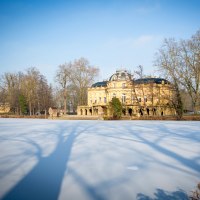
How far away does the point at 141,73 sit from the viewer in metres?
38.4

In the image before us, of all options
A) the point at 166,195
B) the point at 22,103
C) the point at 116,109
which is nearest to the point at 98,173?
the point at 166,195

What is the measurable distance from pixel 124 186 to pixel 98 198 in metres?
0.77

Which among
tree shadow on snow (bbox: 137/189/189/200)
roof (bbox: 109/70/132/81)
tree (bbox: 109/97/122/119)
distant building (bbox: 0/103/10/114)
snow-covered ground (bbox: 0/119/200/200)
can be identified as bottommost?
tree shadow on snow (bbox: 137/189/189/200)

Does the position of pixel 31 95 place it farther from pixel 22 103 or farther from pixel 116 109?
pixel 116 109

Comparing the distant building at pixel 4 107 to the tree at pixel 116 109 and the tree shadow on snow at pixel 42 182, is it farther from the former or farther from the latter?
the tree shadow on snow at pixel 42 182

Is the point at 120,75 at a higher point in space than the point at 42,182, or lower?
higher

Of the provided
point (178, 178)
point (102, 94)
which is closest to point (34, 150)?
point (178, 178)

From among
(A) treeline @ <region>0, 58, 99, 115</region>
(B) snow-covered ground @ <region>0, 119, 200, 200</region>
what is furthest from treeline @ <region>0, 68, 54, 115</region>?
(B) snow-covered ground @ <region>0, 119, 200, 200</region>

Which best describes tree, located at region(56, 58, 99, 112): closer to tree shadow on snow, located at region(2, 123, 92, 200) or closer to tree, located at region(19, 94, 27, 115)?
tree, located at region(19, 94, 27, 115)

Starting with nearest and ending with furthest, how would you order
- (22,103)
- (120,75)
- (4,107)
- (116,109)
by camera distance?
(116,109), (22,103), (120,75), (4,107)

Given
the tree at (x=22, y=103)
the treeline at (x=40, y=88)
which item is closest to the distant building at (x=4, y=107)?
the treeline at (x=40, y=88)

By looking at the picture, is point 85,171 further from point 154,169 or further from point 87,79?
point 87,79

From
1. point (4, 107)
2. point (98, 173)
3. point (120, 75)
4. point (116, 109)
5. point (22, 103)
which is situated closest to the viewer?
point (98, 173)

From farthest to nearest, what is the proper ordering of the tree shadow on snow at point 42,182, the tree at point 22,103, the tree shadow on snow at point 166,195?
the tree at point 22,103
the tree shadow on snow at point 42,182
the tree shadow on snow at point 166,195
